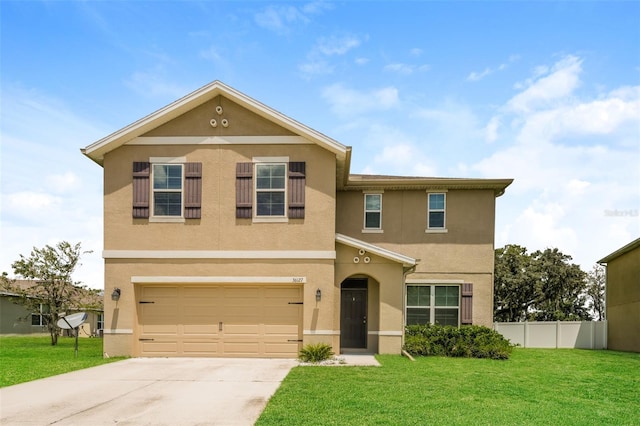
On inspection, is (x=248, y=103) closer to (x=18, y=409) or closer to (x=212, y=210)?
(x=212, y=210)

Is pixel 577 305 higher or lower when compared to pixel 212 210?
lower

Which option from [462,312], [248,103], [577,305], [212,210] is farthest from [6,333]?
[577,305]

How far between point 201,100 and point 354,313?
27.2 ft

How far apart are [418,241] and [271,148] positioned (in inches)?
277

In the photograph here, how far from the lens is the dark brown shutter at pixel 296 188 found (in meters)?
14.7

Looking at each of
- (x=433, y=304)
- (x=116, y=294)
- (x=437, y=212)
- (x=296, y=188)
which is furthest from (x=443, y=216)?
(x=116, y=294)

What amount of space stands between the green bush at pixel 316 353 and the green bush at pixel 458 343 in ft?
8.46

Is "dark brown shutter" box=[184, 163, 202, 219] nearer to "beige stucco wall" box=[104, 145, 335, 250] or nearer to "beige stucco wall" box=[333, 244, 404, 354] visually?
"beige stucco wall" box=[104, 145, 335, 250]

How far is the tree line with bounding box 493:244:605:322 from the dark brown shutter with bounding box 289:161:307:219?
2135 cm

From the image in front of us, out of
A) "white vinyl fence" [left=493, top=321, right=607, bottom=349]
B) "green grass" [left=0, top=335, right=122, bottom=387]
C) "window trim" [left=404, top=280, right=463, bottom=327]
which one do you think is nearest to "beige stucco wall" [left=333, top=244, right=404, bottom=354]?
"window trim" [left=404, top=280, right=463, bottom=327]

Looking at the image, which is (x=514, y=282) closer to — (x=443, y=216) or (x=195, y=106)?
(x=443, y=216)

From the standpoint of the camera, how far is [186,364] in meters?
13.1

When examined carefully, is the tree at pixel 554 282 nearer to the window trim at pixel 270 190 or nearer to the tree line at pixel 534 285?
the tree line at pixel 534 285

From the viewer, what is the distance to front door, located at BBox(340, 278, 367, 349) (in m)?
16.9
